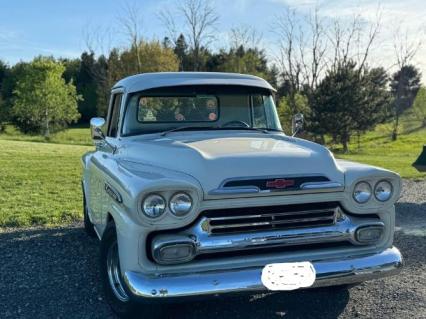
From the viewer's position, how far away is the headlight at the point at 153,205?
10.5 feet

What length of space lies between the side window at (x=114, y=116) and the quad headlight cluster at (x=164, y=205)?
1896mm

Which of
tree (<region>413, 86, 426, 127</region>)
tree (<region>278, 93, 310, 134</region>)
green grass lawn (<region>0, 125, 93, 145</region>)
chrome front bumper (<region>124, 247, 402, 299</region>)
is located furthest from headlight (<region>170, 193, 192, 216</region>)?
tree (<region>413, 86, 426, 127</region>)

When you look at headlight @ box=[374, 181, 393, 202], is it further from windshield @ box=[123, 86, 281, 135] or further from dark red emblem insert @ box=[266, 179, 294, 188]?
windshield @ box=[123, 86, 281, 135]

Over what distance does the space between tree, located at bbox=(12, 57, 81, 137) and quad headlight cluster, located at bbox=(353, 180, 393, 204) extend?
43296 mm

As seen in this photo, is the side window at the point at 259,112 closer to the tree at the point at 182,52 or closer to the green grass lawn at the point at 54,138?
the green grass lawn at the point at 54,138

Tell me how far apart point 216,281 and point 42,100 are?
149 ft

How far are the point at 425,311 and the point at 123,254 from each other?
250cm

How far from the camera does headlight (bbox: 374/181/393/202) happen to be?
375 cm

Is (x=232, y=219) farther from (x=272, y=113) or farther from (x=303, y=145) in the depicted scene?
(x=272, y=113)

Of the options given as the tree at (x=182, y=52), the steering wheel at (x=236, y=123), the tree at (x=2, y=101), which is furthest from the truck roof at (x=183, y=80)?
the tree at (x=2, y=101)

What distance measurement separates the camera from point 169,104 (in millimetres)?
4887

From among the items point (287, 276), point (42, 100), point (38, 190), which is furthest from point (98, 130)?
point (42, 100)

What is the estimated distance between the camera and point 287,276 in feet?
10.8

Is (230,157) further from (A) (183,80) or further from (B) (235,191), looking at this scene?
(A) (183,80)
